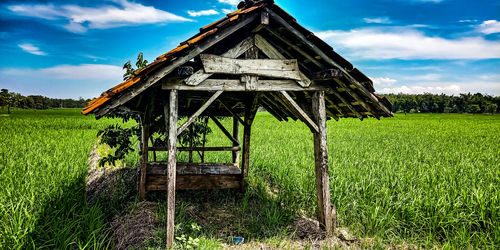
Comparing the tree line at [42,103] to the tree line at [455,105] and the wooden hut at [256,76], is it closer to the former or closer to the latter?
the wooden hut at [256,76]

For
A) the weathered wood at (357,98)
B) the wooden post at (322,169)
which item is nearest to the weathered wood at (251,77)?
the wooden post at (322,169)

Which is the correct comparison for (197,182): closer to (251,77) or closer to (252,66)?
(251,77)

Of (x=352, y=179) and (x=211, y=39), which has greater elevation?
(x=211, y=39)

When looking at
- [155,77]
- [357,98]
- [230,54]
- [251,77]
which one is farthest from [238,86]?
[357,98]

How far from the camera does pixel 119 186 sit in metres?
6.16

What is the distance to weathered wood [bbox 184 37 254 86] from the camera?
384cm

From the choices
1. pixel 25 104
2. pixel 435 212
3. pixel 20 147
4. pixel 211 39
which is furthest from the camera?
pixel 25 104

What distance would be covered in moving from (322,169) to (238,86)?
6.05 ft

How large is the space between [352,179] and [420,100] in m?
97.0

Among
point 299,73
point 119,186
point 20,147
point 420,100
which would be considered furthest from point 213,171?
point 420,100

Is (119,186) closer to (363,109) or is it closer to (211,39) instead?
(211,39)

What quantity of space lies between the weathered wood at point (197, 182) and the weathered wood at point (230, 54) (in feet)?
8.35

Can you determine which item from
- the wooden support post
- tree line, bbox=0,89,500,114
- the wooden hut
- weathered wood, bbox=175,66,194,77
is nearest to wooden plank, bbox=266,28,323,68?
the wooden hut

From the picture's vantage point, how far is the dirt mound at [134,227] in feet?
13.2
